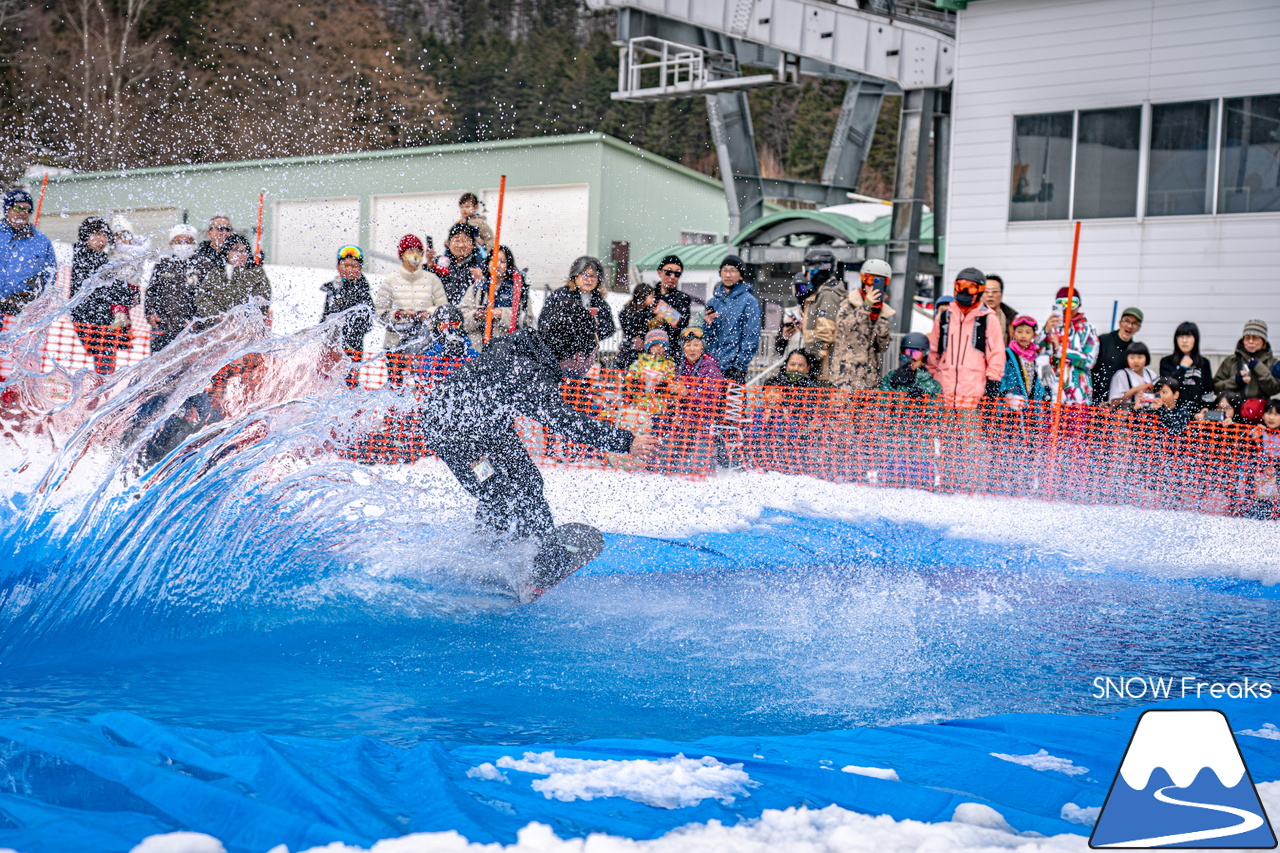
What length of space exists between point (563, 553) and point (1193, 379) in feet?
19.9

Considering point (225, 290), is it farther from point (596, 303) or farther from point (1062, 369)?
point (1062, 369)

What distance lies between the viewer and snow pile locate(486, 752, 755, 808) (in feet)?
10.1

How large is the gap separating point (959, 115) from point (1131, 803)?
11.6 m

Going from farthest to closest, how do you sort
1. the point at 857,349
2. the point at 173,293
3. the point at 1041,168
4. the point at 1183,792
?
the point at 1041,168, the point at 857,349, the point at 173,293, the point at 1183,792

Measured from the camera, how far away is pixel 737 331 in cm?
957

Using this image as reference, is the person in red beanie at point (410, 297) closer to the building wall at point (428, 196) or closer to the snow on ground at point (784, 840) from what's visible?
the snow on ground at point (784, 840)

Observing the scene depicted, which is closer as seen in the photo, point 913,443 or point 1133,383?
point 913,443

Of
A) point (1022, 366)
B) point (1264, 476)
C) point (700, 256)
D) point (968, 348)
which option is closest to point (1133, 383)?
point (1022, 366)

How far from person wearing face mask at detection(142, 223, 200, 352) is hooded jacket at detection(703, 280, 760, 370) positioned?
13.7 feet

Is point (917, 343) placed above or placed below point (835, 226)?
below

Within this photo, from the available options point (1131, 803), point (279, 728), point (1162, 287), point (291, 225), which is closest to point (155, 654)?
point (279, 728)

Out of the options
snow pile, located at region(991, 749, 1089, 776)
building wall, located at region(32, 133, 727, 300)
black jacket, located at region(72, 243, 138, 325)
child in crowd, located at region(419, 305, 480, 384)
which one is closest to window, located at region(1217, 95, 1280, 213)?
child in crowd, located at region(419, 305, 480, 384)

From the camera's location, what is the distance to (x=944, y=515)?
311 inches

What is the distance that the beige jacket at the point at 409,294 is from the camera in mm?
8398
